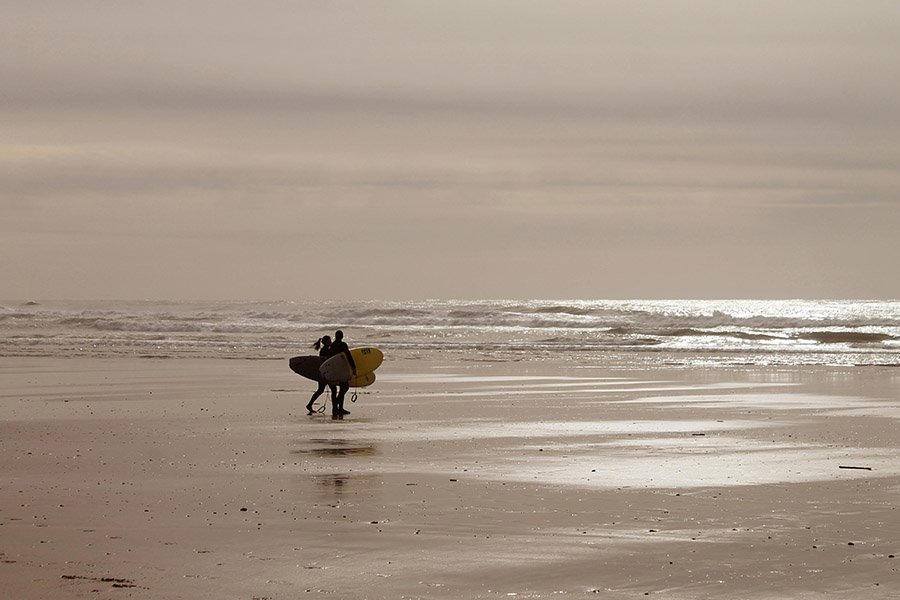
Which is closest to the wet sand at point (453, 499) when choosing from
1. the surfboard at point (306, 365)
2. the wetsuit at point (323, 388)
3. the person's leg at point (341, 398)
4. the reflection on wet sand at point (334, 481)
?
the reflection on wet sand at point (334, 481)

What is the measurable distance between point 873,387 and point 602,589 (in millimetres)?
18962

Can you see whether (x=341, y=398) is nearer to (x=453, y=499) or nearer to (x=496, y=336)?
(x=453, y=499)

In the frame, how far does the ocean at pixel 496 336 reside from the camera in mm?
39438

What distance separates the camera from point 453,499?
10.6 m

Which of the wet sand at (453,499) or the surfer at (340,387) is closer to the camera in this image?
the wet sand at (453,499)

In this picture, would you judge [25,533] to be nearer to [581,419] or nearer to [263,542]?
[263,542]

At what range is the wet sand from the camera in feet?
25.0

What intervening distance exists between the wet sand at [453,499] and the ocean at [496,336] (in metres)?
17.1

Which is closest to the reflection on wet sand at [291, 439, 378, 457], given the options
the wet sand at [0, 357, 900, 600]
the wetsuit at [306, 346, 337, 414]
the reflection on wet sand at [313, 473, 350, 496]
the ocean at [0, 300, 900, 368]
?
Result: the wet sand at [0, 357, 900, 600]

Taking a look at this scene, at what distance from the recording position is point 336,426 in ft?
57.5

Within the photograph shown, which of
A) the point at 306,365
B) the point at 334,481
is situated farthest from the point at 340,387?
the point at 334,481

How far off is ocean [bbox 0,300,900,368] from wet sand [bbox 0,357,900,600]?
56.2 feet

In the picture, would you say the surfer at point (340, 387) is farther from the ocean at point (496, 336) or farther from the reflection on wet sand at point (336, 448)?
the ocean at point (496, 336)

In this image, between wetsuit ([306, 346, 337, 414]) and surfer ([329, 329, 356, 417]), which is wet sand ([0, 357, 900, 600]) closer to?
surfer ([329, 329, 356, 417])
